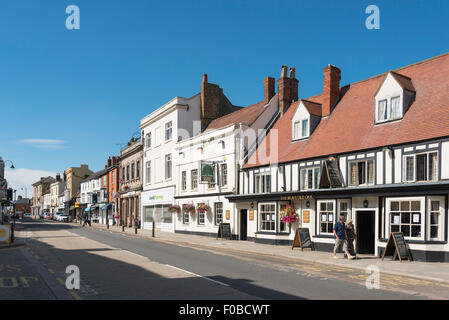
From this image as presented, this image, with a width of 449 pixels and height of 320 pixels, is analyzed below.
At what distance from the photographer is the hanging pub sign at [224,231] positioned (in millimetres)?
27703

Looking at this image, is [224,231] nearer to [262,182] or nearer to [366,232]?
[262,182]

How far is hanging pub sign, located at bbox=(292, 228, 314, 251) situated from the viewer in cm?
2083

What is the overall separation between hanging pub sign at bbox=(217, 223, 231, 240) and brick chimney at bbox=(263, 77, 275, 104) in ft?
30.6

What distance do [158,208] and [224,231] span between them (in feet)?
47.7

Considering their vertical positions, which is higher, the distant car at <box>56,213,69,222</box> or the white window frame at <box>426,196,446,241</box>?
the white window frame at <box>426,196,446,241</box>

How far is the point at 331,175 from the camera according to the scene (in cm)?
2022

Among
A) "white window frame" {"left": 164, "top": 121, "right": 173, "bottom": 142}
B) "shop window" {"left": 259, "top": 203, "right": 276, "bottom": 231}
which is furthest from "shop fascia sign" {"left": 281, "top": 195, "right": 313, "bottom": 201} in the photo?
"white window frame" {"left": 164, "top": 121, "right": 173, "bottom": 142}

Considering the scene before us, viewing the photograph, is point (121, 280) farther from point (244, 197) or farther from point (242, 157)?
point (242, 157)

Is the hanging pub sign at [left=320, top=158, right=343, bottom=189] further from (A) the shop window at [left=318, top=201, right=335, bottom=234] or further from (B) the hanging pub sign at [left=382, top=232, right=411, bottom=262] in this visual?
(B) the hanging pub sign at [left=382, top=232, right=411, bottom=262]

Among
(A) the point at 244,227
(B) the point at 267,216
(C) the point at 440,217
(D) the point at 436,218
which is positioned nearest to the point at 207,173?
(A) the point at 244,227

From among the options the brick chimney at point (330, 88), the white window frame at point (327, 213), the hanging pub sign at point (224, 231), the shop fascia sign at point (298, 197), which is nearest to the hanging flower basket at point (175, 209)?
the hanging pub sign at point (224, 231)

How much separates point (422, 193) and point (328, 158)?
553 centimetres
